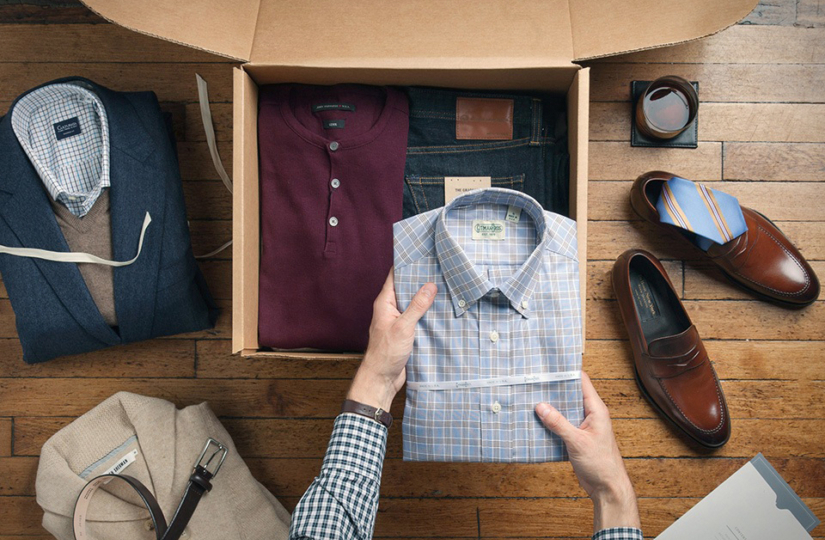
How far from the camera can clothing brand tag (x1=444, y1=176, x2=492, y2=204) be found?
40.9 inches

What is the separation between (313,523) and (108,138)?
2.63ft

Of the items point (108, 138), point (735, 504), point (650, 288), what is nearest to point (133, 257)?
point (108, 138)

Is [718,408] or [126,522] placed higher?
[718,408]

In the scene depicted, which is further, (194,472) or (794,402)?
(794,402)

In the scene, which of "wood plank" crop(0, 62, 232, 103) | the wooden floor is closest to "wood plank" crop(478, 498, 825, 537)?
the wooden floor

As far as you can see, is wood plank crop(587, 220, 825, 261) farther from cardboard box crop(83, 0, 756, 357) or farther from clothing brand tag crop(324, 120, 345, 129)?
clothing brand tag crop(324, 120, 345, 129)

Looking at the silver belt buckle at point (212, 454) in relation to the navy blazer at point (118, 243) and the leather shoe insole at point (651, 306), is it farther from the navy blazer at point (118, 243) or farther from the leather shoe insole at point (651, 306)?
the leather shoe insole at point (651, 306)

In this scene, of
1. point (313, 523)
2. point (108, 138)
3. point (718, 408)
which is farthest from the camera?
point (718, 408)

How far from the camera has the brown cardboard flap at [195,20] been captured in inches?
33.4

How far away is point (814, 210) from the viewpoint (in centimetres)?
121

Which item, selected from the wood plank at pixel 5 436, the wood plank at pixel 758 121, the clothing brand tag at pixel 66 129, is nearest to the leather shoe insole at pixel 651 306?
the wood plank at pixel 758 121

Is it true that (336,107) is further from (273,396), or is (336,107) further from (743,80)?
(743,80)

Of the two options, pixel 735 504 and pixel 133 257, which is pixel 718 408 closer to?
pixel 735 504

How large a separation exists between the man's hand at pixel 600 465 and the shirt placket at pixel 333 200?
18.7 inches
